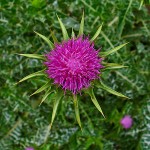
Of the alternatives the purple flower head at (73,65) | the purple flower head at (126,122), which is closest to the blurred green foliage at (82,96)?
the purple flower head at (126,122)

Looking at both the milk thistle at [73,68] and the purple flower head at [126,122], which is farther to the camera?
the purple flower head at [126,122]

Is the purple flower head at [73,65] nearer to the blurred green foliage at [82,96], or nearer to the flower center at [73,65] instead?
the flower center at [73,65]

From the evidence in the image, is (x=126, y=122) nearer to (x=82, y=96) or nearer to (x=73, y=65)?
(x=82, y=96)

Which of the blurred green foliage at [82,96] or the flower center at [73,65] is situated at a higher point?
the flower center at [73,65]

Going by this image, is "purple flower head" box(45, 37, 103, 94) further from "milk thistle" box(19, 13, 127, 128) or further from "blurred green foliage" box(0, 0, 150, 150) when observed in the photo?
"blurred green foliage" box(0, 0, 150, 150)

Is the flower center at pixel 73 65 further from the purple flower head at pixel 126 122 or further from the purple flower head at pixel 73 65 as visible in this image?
the purple flower head at pixel 126 122

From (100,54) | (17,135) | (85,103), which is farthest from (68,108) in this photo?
(100,54)

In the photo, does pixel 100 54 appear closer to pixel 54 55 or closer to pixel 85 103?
pixel 54 55

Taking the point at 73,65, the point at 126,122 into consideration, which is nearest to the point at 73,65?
the point at 73,65
